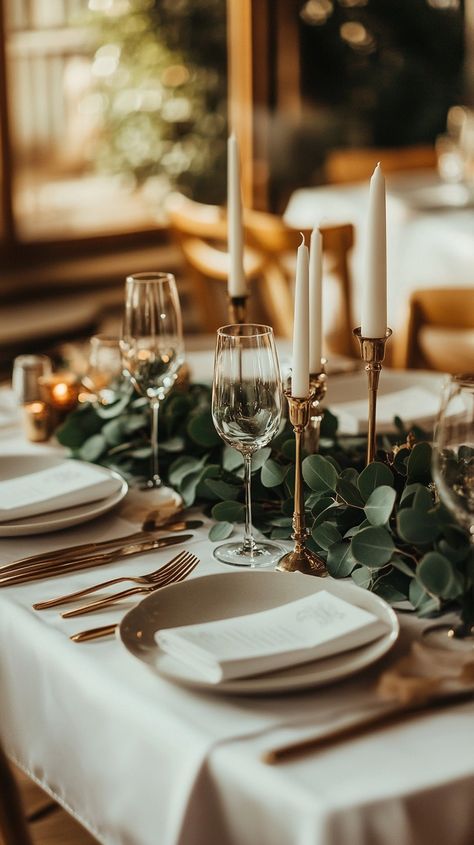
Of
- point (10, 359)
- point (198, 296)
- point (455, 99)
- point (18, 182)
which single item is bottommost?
point (10, 359)

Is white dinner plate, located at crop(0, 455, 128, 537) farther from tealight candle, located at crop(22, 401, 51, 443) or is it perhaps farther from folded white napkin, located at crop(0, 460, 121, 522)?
tealight candle, located at crop(22, 401, 51, 443)

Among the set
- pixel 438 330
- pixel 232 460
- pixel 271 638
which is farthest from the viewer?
pixel 438 330

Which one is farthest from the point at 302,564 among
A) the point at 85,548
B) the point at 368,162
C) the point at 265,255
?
the point at 368,162

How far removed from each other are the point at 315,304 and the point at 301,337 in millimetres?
180

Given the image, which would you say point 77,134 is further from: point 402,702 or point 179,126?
point 402,702

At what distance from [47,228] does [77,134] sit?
437 millimetres

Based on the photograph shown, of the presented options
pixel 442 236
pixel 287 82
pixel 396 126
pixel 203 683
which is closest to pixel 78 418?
pixel 203 683

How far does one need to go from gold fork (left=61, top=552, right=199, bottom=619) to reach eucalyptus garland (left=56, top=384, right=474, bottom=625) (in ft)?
0.26

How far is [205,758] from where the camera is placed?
2.61 feet

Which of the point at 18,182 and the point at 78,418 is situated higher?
the point at 18,182

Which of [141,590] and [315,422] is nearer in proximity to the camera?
[141,590]

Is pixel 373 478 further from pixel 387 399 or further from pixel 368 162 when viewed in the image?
pixel 368 162

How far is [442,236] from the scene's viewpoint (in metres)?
3.26

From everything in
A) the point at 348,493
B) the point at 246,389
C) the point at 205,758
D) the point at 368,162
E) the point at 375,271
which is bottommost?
the point at 205,758
